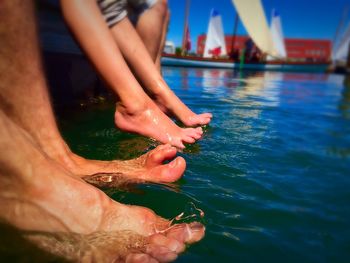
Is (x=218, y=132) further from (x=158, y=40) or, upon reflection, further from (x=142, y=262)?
(x=142, y=262)

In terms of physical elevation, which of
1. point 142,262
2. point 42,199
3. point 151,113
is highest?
point 151,113

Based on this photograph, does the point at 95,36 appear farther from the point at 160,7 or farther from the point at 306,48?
the point at 306,48

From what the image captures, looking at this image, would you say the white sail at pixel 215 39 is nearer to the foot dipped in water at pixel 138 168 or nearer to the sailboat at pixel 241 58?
the sailboat at pixel 241 58

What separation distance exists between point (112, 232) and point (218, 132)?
127 centimetres

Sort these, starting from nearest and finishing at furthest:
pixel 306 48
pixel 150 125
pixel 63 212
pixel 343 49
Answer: pixel 63 212, pixel 150 125, pixel 343 49, pixel 306 48

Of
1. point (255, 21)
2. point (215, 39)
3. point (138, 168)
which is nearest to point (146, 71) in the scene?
point (138, 168)

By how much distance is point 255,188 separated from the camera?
1.10 m

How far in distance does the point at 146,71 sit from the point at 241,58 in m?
20.6

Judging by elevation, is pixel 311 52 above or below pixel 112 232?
above

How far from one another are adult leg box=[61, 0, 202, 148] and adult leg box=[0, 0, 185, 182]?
41cm

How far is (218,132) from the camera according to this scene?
6.36 ft

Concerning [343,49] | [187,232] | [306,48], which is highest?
[306,48]

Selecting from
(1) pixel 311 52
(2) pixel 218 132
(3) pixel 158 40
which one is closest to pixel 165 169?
(2) pixel 218 132

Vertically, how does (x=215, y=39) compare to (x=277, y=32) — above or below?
below
